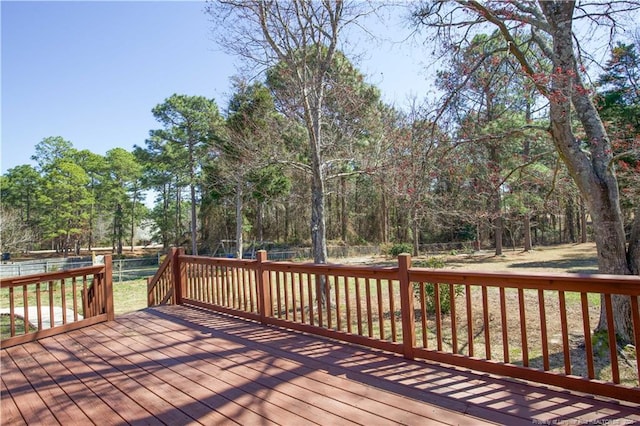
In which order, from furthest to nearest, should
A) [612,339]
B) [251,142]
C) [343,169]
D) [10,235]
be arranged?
1. [10,235]
2. [343,169]
3. [251,142]
4. [612,339]

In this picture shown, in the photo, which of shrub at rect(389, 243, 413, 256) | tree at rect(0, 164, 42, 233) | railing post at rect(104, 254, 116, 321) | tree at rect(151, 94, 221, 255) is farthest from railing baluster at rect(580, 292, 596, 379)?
tree at rect(0, 164, 42, 233)

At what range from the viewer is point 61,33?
20.7 feet

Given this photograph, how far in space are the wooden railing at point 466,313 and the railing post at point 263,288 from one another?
0.01 m

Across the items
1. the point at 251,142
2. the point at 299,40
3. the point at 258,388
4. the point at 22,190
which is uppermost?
the point at 22,190

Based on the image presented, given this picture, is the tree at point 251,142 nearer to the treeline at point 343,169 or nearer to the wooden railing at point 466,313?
the treeline at point 343,169

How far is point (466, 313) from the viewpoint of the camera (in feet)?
13.9

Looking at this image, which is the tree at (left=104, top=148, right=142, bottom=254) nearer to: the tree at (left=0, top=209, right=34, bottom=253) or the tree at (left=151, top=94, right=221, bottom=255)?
the tree at (left=0, top=209, right=34, bottom=253)

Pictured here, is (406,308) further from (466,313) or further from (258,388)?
(466,313)

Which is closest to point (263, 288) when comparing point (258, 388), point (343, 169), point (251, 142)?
point (258, 388)

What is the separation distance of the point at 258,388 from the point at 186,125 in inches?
880

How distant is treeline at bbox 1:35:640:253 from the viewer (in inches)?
190

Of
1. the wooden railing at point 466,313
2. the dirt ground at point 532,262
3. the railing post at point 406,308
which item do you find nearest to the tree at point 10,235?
the dirt ground at point 532,262

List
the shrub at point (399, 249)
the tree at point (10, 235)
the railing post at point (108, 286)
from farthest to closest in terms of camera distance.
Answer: the tree at point (10, 235) < the shrub at point (399, 249) < the railing post at point (108, 286)

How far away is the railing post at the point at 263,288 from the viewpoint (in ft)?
13.8
